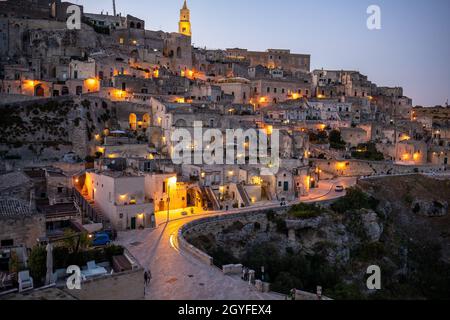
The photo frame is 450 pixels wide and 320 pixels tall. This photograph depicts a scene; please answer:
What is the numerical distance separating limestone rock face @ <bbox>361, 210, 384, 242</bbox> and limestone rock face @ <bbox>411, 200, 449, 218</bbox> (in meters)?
6.90

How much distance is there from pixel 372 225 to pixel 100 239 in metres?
22.6

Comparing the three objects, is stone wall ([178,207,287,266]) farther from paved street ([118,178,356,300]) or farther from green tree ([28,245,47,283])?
green tree ([28,245,47,283])

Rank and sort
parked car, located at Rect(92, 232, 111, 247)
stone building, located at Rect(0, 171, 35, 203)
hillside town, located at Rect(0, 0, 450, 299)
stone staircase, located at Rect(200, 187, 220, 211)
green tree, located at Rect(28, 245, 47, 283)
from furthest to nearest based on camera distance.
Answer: stone staircase, located at Rect(200, 187, 220, 211) < stone building, located at Rect(0, 171, 35, 203) < parked car, located at Rect(92, 232, 111, 247) < hillside town, located at Rect(0, 0, 450, 299) < green tree, located at Rect(28, 245, 47, 283)

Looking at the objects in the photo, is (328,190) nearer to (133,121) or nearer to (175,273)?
(133,121)

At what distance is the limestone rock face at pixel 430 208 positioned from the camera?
42219 millimetres

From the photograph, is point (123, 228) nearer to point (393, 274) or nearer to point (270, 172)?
point (270, 172)

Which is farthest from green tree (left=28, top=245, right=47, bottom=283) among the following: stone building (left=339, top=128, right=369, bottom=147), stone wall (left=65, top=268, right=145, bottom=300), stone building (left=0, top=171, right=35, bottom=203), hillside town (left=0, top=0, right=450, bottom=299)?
stone building (left=339, top=128, right=369, bottom=147)

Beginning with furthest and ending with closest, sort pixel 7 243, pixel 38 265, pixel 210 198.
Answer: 1. pixel 210 198
2. pixel 7 243
3. pixel 38 265

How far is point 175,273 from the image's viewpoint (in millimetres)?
20156

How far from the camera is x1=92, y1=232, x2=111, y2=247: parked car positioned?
24.0 m

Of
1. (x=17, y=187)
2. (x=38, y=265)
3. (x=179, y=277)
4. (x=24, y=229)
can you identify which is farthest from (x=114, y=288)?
(x=17, y=187)

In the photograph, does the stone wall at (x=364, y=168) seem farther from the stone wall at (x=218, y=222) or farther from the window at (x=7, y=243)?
the window at (x=7, y=243)

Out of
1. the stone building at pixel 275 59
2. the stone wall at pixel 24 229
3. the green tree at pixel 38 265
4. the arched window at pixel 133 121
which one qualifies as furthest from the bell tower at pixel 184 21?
the green tree at pixel 38 265
